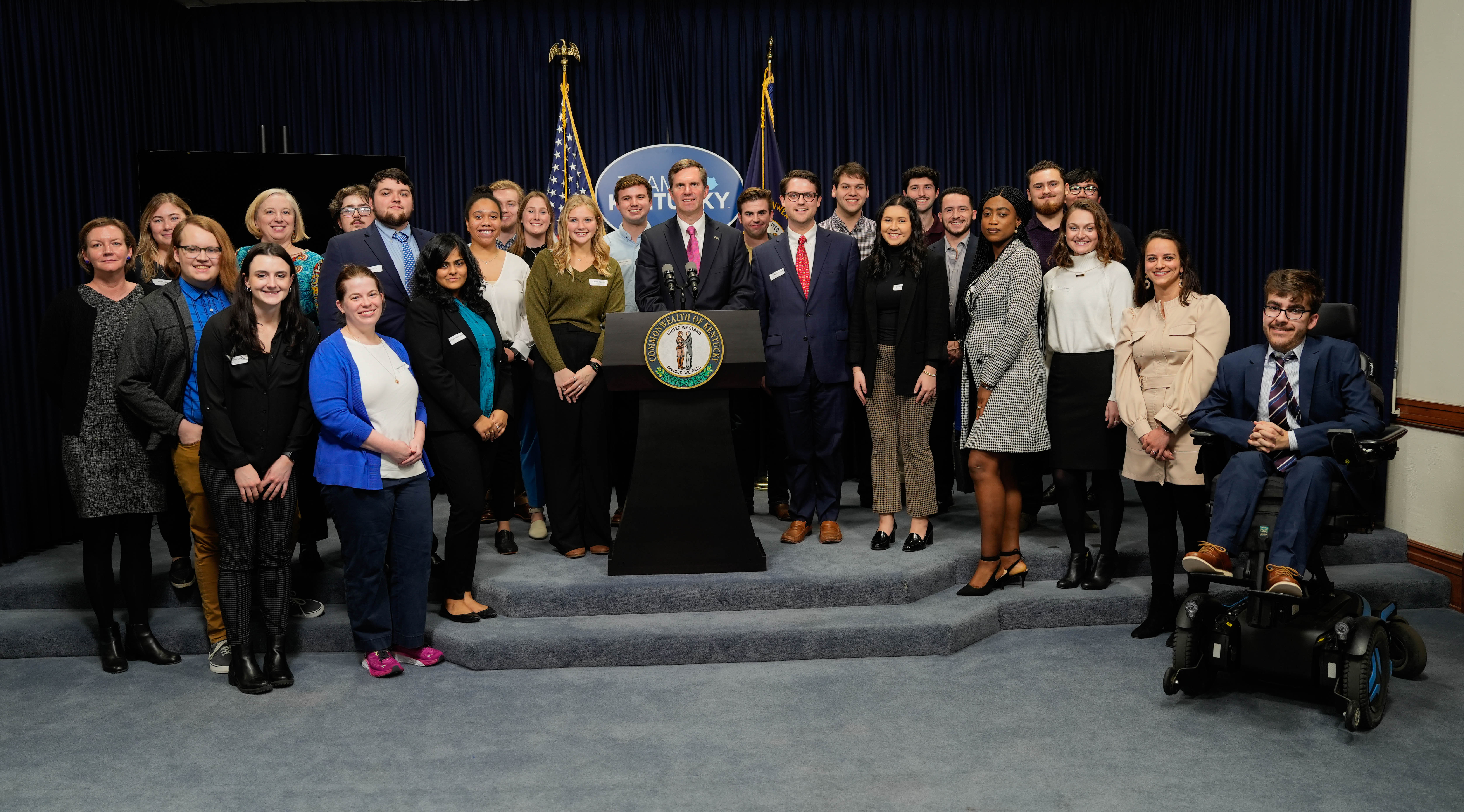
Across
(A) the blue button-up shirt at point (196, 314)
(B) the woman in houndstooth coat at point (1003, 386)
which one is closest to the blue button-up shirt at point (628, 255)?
(B) the woman in houndstooth coat at point (1003, 386)

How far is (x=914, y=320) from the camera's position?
4.38 meters

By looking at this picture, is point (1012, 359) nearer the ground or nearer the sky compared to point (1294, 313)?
nearer the ground

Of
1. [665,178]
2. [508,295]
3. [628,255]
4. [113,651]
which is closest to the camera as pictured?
[113,651]

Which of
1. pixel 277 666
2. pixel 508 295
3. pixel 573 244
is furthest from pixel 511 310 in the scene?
pixel 277 666

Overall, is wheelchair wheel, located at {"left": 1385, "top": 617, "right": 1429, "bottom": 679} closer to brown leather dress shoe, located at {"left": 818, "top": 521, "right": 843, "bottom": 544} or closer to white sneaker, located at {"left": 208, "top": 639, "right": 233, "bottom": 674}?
brown leather dress shoe, located at {"left": 818, "top": 521, "right": 843, "bottom": 544}

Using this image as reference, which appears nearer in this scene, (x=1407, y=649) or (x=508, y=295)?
(x=1407, y=649)

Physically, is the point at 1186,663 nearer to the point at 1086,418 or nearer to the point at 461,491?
the point at 1086,418

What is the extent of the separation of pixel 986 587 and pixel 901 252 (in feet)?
4.65

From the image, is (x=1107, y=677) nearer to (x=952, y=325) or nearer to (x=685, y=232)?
(x=952, y=325)

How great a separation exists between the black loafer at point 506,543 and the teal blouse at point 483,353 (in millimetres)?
752

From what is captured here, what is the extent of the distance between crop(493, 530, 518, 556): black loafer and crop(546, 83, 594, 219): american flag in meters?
2.95

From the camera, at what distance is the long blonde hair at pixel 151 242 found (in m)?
4.14

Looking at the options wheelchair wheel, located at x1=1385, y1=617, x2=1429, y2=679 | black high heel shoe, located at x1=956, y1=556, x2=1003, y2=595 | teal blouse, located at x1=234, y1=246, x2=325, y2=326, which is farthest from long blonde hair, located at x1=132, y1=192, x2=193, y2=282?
wheelchair wheel, located at x1=1385, y1=617, x2=1429, y2=679

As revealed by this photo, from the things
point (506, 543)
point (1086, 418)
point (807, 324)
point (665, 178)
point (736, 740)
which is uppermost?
point (665, 178)
